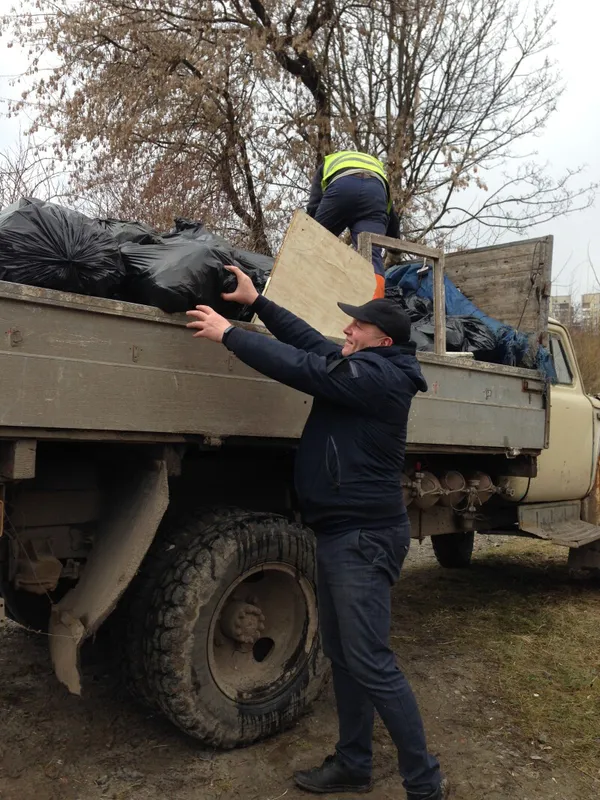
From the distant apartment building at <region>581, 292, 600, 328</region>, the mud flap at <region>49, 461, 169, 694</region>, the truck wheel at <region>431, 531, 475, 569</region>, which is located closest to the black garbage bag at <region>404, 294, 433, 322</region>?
the mud flap at <region>49, 461, 169, 694</region>

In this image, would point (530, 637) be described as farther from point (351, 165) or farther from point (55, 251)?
point (55, 251)

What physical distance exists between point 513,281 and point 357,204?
5.57 feet

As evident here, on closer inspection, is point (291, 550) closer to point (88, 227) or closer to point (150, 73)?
point (88, 227)

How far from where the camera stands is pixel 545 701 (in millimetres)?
3740

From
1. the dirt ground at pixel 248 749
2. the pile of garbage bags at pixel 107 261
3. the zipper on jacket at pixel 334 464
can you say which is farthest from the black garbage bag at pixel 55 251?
the dirt ground at pixel 248 749

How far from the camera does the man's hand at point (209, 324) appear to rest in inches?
103

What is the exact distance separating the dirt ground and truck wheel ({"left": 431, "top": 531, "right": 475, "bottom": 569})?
2.32 m

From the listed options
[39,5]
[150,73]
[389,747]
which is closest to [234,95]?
[150,73]

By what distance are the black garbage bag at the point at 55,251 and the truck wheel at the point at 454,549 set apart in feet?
16.4

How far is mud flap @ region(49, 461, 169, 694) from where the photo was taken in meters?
2.74

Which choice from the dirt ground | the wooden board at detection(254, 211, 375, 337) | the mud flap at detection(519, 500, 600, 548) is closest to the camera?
the dirt ground

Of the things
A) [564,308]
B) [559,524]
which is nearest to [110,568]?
[559,524]

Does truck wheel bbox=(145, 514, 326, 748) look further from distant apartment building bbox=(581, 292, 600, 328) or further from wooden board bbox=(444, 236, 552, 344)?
distant apartment building bbox=(581, 292, 600, 328)

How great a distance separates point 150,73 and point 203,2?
59.4 inches
